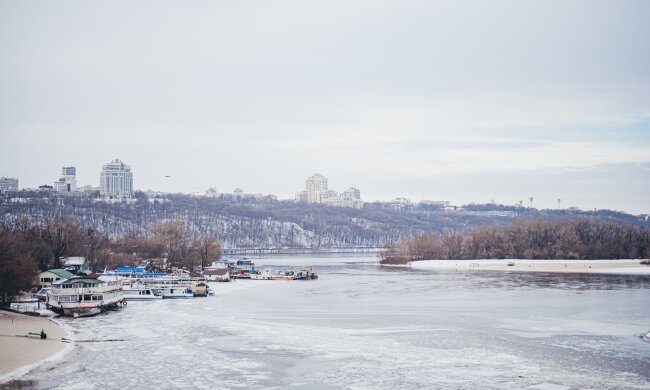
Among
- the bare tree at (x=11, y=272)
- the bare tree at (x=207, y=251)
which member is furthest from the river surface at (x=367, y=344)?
the bare tree at (x=207, y=251)

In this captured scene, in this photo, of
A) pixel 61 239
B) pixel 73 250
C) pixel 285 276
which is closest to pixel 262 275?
pixel 285 276

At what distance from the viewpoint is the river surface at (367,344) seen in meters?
22.4

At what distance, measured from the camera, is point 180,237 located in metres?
99.6

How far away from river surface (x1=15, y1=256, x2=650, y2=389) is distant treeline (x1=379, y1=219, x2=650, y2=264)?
181 feet

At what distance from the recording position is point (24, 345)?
27.5 m

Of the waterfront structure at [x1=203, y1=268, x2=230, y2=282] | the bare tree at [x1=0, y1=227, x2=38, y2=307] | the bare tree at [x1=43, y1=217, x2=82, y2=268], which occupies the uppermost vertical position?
the bare tree at [x1=43, y1=217, x2=82, y2=268]

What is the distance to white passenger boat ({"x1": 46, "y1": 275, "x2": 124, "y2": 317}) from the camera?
4112 centimetres

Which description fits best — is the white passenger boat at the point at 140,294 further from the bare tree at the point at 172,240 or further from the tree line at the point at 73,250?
the bare tree at the point at 172,240

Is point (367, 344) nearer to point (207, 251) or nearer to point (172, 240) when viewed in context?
point (207, 251)

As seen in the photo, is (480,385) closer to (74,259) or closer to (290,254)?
(74,259)

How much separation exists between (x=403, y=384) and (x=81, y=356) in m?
12.0

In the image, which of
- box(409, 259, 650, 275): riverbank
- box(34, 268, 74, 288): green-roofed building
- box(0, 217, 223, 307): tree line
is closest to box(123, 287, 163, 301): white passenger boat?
box(34, 268, 74, 288): green-roofed building

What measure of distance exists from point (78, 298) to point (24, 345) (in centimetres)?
1476

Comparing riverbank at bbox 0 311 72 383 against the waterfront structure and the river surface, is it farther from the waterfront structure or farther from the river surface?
the waterfront structure
